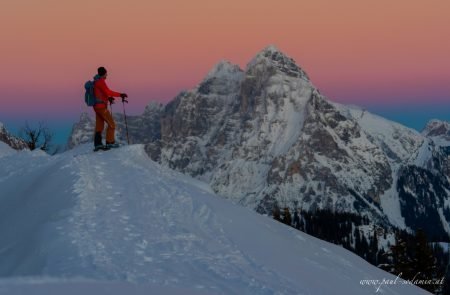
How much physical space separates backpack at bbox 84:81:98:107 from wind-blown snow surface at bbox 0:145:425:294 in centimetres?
311

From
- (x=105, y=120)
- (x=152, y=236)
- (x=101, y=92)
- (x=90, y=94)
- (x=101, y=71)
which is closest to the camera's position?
(x=152, y=236)

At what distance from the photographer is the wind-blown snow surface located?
434 inches

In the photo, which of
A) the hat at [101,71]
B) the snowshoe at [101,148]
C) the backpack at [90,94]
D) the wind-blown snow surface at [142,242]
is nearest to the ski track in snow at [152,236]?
the wind-blown snow surface at [142,242]

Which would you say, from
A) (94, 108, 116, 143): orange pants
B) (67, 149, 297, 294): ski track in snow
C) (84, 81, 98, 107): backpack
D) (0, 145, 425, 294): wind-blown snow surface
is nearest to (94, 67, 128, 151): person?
(94, 108, 116, 143): orange pants

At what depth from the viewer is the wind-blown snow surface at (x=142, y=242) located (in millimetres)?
11023

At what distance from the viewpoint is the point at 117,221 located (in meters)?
14.8

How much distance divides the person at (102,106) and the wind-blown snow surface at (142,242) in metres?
2.88

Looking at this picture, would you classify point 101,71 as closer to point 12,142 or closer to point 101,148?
point 101,148

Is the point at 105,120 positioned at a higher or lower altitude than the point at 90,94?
lower

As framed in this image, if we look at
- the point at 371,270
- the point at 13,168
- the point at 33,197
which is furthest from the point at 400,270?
the point at 33,197

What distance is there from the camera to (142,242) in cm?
1332

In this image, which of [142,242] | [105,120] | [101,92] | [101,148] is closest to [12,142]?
[101,148]

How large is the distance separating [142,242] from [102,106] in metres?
12.6

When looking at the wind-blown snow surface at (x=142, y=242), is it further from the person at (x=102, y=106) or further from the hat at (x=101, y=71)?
the hat at (x=101, y=71)
